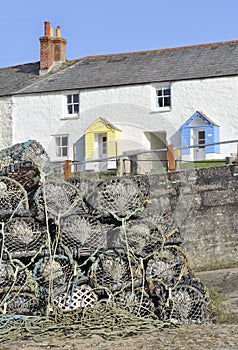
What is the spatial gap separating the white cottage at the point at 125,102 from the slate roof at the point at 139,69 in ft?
0.12

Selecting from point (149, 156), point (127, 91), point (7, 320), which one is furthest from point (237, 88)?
point (7, 320)

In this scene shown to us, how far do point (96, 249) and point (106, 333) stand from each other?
105cm

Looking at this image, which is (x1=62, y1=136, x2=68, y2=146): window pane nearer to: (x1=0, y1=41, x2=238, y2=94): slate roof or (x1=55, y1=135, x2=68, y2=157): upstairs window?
(x1=55, y1=135, x2=68, y2=157): upstairs window

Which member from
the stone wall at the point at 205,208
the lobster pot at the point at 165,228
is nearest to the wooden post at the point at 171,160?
the stone wall at the point at 205,208

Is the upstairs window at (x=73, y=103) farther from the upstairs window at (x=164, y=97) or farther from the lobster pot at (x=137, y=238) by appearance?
the lobster pot at (x=137, y=238)

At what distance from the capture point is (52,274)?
5.50 metres

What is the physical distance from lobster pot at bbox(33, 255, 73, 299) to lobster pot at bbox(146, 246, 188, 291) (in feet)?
2.45

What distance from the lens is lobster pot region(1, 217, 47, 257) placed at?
569 cm

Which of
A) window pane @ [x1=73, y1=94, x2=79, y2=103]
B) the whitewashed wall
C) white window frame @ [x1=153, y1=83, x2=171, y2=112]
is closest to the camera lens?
white window frame @ [x1=153, y1=83, x2=171, y2=112]

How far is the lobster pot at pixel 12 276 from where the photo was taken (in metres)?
5.48

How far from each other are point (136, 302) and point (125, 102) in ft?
57.1

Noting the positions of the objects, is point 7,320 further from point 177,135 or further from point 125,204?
point 177,135

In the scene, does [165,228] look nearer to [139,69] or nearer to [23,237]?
[23,237]

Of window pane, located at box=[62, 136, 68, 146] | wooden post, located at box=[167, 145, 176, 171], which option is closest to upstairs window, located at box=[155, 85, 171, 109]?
window pane, located at box=[62, 136, 68, 146]
